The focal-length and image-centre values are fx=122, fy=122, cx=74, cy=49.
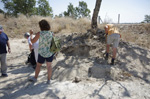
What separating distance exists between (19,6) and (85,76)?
1858cm

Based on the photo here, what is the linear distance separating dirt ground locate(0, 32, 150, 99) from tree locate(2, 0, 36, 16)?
1564 cm

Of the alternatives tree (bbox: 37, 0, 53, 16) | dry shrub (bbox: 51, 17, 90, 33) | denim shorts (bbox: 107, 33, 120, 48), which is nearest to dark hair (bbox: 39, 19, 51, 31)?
denim shorts (bbox: 107, 33, 120, 48)

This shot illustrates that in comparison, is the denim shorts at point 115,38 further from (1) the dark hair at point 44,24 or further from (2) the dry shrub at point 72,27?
(2) the dry shrub at point 72,27

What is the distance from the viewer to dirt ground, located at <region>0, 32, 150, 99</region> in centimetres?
254

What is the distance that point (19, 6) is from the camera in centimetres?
1820

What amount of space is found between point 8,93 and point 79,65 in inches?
81.7

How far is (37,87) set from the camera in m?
2.75

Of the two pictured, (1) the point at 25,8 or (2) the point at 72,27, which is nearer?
(2) the point at 72,27

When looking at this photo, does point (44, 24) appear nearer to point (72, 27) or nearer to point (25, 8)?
point (72, 27)

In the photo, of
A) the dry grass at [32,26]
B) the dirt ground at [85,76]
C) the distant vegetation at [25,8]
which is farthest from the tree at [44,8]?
the dirt ground at [85,76]

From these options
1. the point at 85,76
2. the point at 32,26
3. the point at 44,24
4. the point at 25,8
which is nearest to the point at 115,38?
the point at 85,76

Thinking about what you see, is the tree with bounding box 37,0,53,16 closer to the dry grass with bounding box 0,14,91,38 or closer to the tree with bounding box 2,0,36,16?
the tree with bounding box 2,0,36,16

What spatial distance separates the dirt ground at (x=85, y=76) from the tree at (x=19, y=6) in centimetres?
1564

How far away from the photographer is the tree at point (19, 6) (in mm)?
18094
